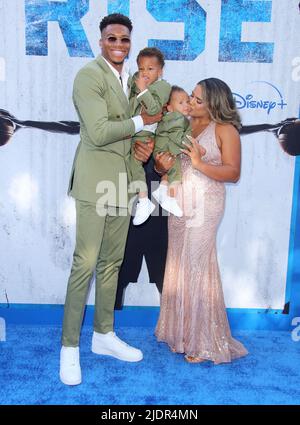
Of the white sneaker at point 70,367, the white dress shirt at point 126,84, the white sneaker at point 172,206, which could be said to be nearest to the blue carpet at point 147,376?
the white sneaker at point 70,367

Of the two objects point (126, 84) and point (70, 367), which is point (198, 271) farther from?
point (126, 84)

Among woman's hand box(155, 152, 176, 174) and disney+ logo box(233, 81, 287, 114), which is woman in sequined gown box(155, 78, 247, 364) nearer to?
woman's hand box(155, 152, 176, 174)

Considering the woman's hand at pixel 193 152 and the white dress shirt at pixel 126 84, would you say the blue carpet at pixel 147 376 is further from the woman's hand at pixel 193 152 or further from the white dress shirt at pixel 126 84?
the white dress shirt at pixel 126 84

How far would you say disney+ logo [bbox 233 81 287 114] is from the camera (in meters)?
3.51

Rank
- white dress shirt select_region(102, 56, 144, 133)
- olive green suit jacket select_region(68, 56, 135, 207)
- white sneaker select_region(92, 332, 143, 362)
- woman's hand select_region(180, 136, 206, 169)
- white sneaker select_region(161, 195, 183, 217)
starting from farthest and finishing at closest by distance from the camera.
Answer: white sneaker select_region(92, 332, 143, 362) → white sneaker select_region(161, 195, 183, 217) → woman's hand select_region(180, 136, 206, 169) → white dress shirt select_region(102, 56, 144, 133) → olive green suit jacket select_region(68, 56, 135, 207)

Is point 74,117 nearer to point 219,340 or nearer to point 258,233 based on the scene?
point 258,233

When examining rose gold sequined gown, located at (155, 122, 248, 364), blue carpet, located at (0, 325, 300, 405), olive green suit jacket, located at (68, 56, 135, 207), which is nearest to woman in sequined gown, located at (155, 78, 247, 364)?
rose gold sequined gown, located at (155, 122, 248, 364)

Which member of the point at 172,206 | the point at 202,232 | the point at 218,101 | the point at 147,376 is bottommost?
the point at 147,376

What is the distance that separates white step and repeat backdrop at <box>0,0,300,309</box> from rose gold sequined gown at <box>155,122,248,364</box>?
51 cm

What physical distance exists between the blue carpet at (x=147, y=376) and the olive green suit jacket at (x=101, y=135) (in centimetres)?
102

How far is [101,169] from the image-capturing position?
286cm

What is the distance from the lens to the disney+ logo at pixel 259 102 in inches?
138

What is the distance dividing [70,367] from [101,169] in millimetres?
1136

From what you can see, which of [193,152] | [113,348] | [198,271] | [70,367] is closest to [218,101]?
[193,152]
